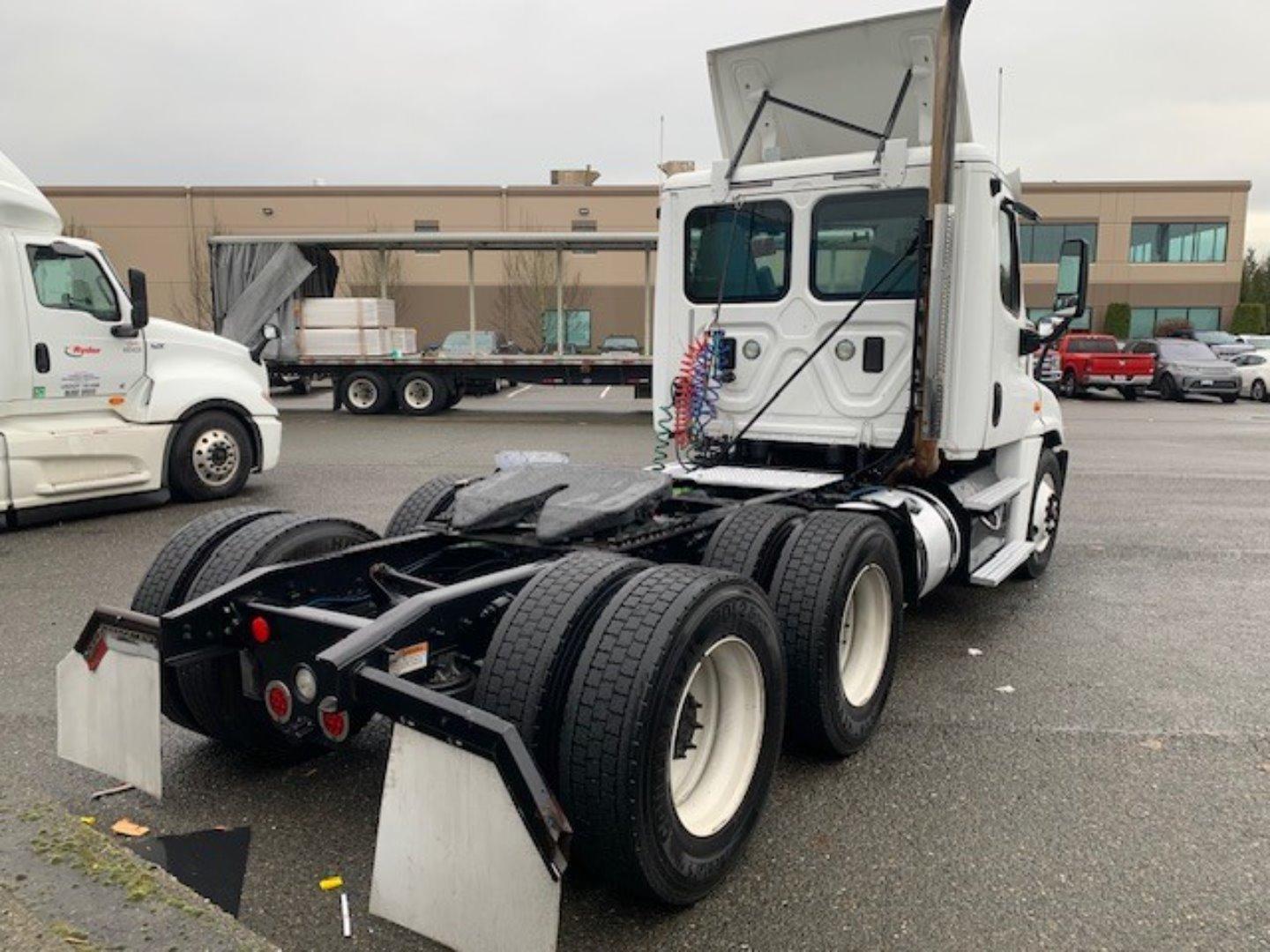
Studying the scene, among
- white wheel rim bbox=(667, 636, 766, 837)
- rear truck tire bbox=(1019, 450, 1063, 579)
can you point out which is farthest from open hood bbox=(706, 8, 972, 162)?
white wheel rim bbox=(667, 636, 766, 837)

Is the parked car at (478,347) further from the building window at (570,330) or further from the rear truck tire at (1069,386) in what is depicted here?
the rear truck tire at (1069,386)

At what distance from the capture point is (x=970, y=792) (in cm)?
361

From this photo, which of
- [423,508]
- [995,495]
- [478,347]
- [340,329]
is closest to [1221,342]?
[478,347]

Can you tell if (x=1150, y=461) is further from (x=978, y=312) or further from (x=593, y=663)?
(x=593, y=663)

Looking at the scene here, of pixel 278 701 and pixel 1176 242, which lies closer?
pixel 278 701

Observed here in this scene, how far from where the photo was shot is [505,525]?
399 centimetres

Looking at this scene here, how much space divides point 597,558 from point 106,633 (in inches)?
61.7

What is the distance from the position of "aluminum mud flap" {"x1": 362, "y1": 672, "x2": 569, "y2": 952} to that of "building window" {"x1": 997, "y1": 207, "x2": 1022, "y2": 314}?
4.33 m

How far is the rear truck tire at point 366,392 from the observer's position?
19750 millimetres

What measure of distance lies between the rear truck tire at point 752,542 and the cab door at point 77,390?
21.6 feet

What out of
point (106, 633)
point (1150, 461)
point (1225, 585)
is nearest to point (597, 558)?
point (106, 633)

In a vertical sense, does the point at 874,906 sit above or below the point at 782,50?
below

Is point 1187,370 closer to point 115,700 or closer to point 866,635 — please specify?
point 866,635

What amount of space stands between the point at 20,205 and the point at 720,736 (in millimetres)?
7811
